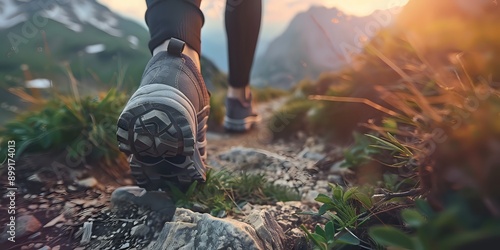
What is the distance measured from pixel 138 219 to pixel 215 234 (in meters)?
0.39

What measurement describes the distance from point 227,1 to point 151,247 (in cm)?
132

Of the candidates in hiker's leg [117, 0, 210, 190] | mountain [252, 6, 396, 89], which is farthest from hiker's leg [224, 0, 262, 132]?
hiker's leg [117, 0, 210, 190]

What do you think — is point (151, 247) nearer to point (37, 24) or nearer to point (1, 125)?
point (1, 125)

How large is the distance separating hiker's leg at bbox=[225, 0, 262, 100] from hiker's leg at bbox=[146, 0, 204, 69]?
61cm

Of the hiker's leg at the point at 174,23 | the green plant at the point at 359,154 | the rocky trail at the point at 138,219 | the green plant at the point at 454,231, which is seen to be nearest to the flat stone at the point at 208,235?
the rocky trail at the point at 138,219

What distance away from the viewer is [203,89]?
1.35m

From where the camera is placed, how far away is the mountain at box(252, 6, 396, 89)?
6.65ft

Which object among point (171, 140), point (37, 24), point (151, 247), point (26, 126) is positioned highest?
point (37, 24)

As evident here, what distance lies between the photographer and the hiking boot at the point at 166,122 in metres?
1.08

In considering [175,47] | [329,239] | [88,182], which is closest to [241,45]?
[175,47]

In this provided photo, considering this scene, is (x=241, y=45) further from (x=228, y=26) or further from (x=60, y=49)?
(x=60, y=49)

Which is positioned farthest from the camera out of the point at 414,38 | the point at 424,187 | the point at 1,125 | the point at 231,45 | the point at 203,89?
the point at 231,45

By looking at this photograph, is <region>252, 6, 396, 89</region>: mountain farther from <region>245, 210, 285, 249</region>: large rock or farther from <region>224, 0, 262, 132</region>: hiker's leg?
<region>245, 210, 285, 249</region>: large rock

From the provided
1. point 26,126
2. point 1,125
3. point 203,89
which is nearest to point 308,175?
point 203,89
